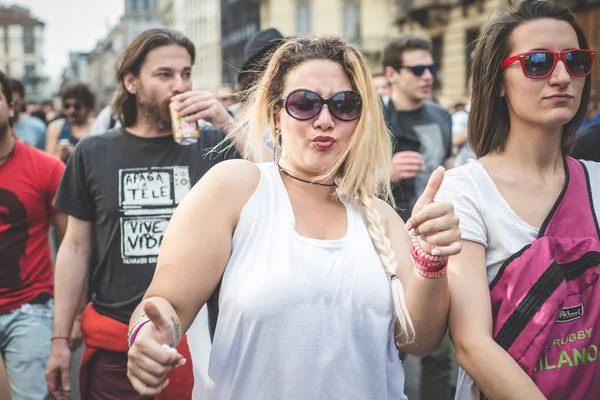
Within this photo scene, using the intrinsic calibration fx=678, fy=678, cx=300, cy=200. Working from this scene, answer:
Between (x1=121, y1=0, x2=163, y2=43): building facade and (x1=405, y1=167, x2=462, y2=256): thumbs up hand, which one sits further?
(x1=121, y1=0, x2=163, y2=43): building facade

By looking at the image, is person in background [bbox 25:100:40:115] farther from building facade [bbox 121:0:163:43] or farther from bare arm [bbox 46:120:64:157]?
building facade [bbox 121:0:163:43]

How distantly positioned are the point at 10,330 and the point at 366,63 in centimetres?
240

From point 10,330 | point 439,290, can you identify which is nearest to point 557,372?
point 439,290

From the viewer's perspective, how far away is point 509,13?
2.46 meters

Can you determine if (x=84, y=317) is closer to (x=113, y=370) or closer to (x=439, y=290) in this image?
(x=113, y=370)

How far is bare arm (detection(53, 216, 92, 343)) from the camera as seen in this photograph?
3266 millimetres

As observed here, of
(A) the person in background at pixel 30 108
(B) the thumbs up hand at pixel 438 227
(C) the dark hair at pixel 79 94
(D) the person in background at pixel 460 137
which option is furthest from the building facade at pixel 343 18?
(B) the thumbs up hand at pixel 438 227

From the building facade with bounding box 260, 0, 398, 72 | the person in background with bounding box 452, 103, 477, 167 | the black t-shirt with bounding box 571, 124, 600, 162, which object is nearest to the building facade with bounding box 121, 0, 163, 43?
the building facade with bounding box 260, 0, 398, 72

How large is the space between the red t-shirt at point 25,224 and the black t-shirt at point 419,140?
239 centimetres

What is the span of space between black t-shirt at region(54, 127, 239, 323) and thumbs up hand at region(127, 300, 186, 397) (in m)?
1.30

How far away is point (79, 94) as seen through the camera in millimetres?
7254

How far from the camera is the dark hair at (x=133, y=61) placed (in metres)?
3.45

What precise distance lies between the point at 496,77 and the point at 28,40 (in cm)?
11889

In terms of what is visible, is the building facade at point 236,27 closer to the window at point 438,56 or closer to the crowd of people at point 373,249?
the window at point 438,56
